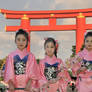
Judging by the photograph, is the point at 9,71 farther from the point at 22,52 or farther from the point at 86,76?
the point at 86,76

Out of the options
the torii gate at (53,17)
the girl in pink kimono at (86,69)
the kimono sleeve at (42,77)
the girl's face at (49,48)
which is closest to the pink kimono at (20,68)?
the kimono sleeve at (42,77)

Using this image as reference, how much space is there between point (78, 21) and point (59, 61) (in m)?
14.1

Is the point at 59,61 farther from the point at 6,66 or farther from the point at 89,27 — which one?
the point at 89,27

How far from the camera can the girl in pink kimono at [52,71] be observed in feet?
17.0

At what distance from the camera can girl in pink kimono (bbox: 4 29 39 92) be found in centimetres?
430

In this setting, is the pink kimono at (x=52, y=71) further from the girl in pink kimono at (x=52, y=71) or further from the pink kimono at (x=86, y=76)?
the pink kimono at (x=86, y=76)

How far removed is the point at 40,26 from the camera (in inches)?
773

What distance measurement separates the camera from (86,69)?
15.6ft

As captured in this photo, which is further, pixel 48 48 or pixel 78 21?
pixel 78 21

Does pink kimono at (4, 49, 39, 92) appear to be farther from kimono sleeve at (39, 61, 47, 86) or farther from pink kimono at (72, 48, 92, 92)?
pink kimono at (72, 48, 92, 92)

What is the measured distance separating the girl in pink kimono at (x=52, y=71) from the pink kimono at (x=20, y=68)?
0.70 m

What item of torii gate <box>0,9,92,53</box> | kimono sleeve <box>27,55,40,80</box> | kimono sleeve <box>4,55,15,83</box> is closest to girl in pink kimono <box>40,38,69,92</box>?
kimono sleeve <box>27,55,40,80</box>

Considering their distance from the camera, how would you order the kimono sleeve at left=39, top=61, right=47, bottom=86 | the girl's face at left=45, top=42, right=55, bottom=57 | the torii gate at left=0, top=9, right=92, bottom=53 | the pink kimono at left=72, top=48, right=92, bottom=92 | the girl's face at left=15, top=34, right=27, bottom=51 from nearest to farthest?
the girl's face at left=15, top=34, right=27, bottom=51 → the pink kimono at left=72, top=48, right=92, bottom=92 → the kimono sleeve at left=39, top=61, right=47, bottom=86 → the girl's face at left=45, top=42, right=55, bottom=57 → the torii gate at left=0, top=9, right=92, bottom=53

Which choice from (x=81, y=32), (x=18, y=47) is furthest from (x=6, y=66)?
(x=81, y=32)
